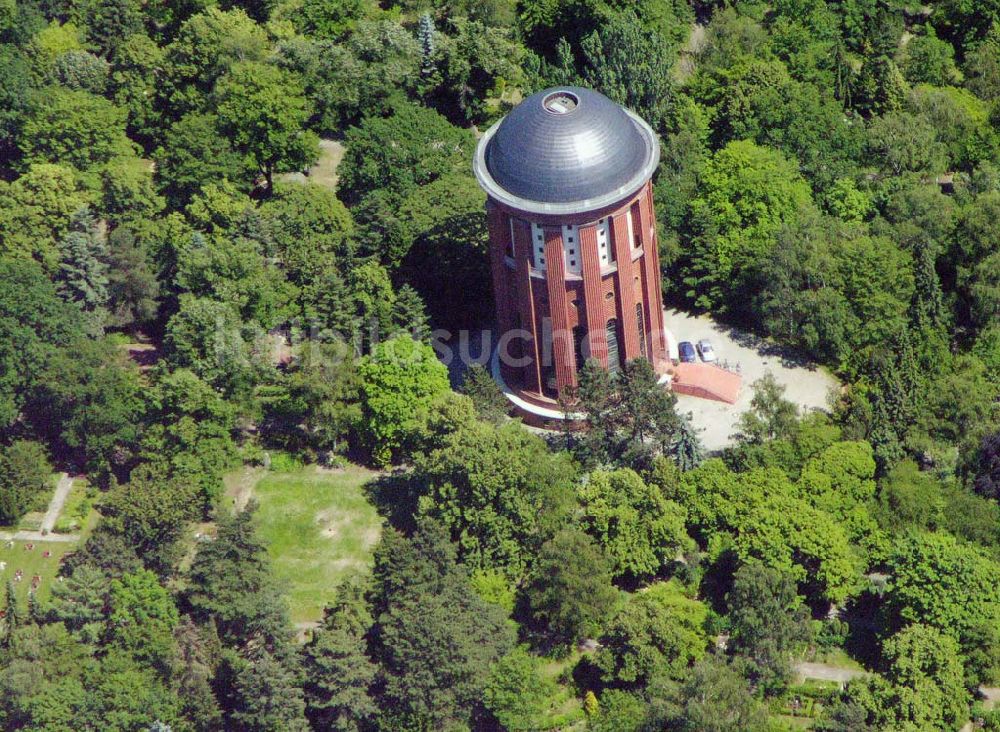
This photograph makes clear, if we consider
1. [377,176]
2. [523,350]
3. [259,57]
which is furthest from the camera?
→ [259,57]

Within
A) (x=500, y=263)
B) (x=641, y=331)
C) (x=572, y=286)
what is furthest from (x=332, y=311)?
(x=641, y=331)

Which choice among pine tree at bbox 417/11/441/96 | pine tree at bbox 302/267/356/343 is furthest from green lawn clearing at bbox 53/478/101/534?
pine tree at bbox 417/11/441/96

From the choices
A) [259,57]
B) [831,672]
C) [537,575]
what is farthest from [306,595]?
[259,57]

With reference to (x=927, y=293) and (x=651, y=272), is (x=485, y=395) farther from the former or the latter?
(x=927, y=293)

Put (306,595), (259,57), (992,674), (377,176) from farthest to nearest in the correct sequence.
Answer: (259,57) → (377,176) → (306,595) → (992,674)

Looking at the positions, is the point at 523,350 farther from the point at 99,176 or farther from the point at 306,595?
the point at 99,176

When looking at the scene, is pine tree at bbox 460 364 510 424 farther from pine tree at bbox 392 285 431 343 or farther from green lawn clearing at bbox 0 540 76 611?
green lawn clearing at bbox 0 540 76 611
